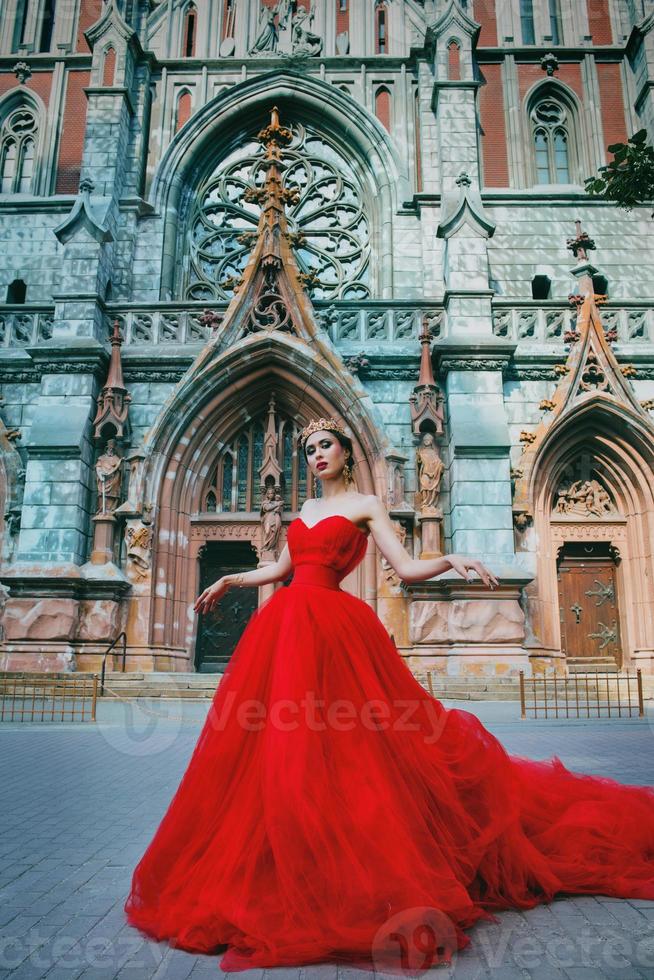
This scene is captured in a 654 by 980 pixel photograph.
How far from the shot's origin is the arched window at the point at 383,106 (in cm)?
1762

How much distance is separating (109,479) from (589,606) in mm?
8928

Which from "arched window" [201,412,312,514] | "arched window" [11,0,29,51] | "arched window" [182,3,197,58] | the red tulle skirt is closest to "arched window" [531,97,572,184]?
"arched window" [182,3,197,58]

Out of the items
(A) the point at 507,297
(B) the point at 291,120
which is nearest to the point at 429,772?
(A) the point at 507,297

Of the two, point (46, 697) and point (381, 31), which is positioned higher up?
point (381, 31)

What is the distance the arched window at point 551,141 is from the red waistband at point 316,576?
1626 centimetres

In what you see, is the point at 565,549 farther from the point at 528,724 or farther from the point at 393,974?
the point at 393,974

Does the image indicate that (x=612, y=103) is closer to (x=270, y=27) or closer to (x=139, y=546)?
(x=270, y=27)

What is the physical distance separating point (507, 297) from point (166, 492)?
7835 mm

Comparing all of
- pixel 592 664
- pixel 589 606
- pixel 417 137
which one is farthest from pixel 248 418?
pixel 592 664

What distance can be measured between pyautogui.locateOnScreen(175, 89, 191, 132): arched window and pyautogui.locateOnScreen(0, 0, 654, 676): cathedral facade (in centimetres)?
7

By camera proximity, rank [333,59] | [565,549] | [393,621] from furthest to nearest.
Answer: [333,59]
[565,549]
[393,621]

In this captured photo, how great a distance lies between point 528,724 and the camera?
29.6ft

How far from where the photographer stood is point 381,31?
1870 centimetres

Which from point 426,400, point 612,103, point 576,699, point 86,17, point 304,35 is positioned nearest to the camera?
point 576,699
